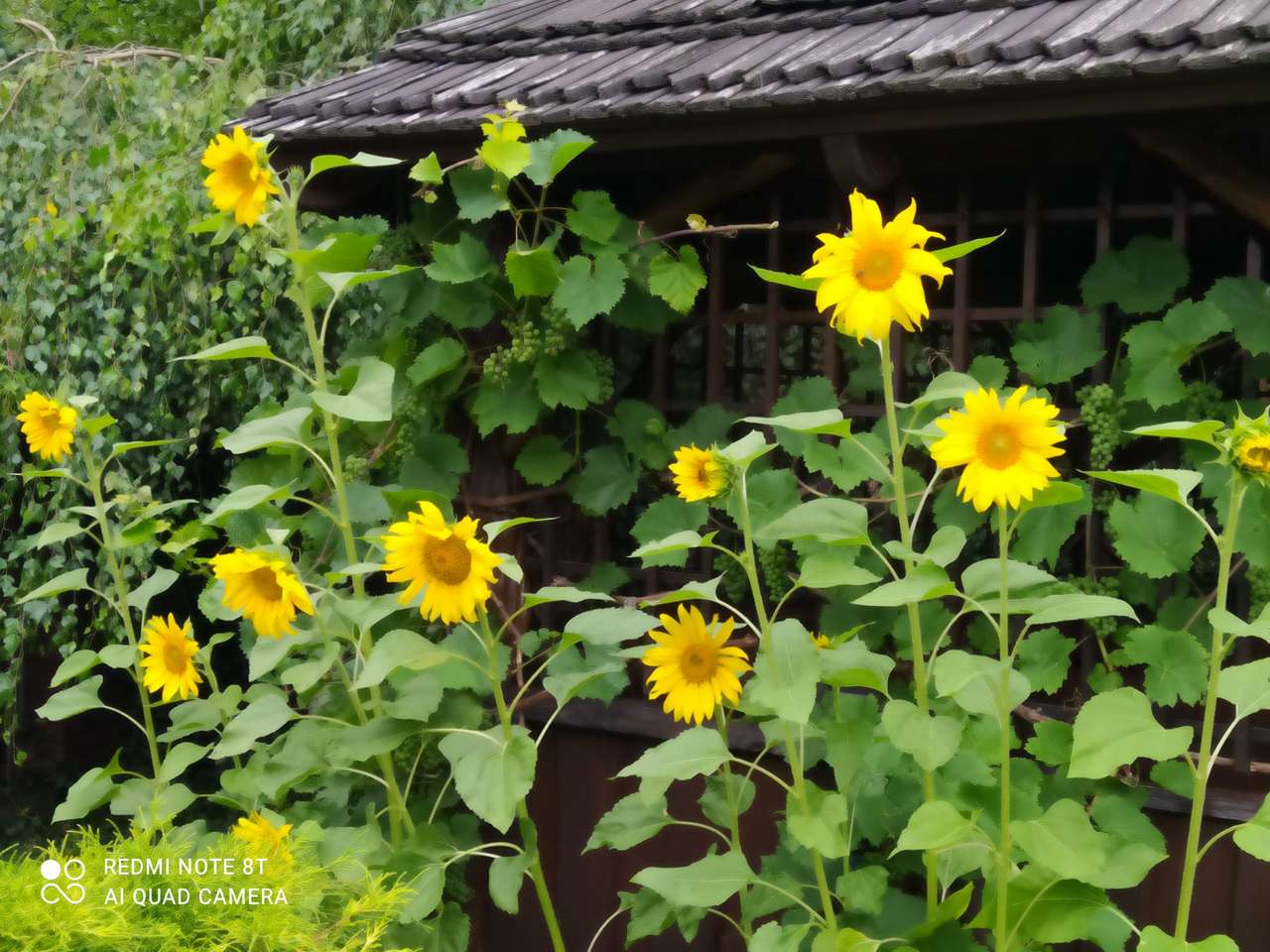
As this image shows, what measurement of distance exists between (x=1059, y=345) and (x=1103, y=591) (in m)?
0.51

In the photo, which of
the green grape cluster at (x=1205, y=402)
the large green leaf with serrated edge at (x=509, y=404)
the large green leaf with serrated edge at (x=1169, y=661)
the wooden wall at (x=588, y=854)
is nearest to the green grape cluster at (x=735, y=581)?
the wooden wall at (x=588, y=854)

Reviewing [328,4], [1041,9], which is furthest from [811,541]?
[328,4]

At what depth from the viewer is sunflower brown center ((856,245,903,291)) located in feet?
6.72

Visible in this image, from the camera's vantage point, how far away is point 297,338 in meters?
4.64

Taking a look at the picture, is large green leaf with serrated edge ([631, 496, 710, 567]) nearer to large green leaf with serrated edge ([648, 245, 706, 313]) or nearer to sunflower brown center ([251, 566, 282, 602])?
large green leaf with serrated edge ([648, 245, 706, 313])

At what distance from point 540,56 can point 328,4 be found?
8.50 feet

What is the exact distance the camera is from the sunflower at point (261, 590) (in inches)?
→ 95.5

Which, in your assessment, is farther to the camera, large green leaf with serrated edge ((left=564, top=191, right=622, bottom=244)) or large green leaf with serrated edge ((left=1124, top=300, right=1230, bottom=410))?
large green leaf with serrated edge ((left=564, top=191, right=622, bottom=244))

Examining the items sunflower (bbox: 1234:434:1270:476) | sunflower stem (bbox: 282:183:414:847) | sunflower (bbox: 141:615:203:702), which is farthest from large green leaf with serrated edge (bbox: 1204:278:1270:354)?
sunflower (bbox: 141:615:203:702)

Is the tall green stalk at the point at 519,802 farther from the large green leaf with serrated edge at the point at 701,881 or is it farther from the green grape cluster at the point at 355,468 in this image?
the green grape cluster at the point at 355,468

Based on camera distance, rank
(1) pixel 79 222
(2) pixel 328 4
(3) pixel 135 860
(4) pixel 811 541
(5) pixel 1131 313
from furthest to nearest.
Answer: (2) pixel 328 4 → (1) pixel 79 222 → (5) pixel 1131 313 → (4) pixel 811 541 → (3) pixel 135 860

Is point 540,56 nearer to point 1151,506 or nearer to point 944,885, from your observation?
point 1151,506

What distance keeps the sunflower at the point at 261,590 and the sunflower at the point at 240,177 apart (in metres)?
0.67

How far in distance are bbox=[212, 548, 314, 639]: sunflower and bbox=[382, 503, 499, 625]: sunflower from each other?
218mm
